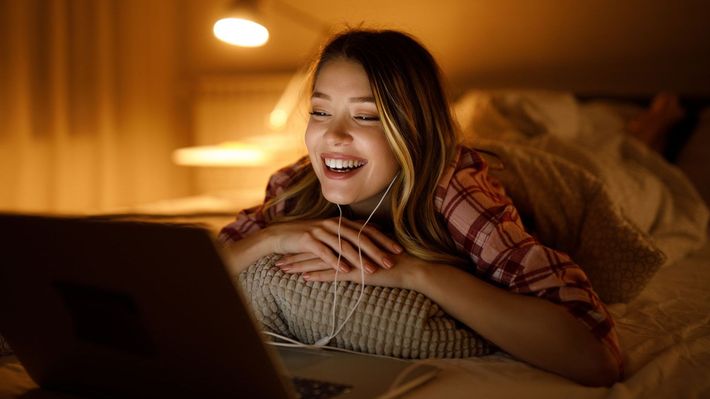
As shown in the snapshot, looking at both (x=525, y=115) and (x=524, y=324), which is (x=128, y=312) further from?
(x=525, y=115)

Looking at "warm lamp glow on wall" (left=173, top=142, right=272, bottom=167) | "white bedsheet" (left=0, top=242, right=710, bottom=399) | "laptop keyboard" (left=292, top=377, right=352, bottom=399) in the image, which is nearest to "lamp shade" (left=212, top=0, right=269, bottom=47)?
"warm lamp glow on wall" (left=173, top=142, right=272, bottom=167)

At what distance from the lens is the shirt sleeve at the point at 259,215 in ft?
4.01

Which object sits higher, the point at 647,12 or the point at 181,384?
the point at 647,12

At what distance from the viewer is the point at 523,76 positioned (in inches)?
102

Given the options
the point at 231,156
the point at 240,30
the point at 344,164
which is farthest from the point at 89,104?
the point at 344,164

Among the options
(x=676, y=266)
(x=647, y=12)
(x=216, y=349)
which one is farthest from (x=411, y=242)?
(x=647, y=12)

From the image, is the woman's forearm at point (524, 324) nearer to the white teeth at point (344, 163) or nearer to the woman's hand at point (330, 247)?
the woman's hand at point (330, 247)

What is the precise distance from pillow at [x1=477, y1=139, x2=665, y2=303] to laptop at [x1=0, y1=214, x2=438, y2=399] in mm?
566

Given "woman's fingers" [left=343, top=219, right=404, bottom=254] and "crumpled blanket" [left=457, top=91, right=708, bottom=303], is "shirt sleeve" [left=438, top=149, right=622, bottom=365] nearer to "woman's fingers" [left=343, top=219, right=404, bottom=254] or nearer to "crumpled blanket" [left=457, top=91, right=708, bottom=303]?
"woman's fingers" [left=343, top=219, right=404, bottom=254]

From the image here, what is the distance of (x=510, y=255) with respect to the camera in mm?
905

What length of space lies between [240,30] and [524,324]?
1.60 metres

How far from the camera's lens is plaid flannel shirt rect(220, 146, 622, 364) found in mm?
851

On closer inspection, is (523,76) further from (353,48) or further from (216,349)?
(216,349)

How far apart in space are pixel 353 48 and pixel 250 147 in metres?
1.58
